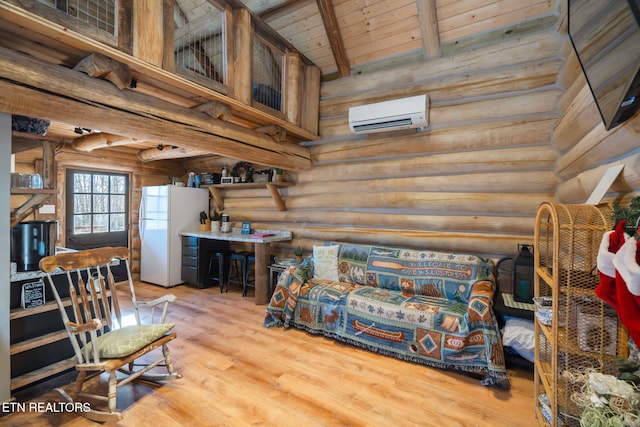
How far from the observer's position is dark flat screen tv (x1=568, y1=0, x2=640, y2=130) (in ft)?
3.26

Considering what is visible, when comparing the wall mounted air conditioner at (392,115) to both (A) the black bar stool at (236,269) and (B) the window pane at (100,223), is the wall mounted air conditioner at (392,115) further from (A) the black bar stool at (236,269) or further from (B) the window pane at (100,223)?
(B) the window pane at (100,223)

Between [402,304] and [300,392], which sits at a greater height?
[402,304]

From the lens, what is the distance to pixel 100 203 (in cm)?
503

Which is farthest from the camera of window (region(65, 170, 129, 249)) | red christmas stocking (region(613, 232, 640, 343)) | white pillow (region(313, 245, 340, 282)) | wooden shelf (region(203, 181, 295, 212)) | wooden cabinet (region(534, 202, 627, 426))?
window (region(65, 170, 129, 249))

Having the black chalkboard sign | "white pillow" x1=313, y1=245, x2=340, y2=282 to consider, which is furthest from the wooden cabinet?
the black chalkboard sign

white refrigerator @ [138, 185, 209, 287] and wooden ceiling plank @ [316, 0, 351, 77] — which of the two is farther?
white refrigerator @ [138, 185, 209, 287]

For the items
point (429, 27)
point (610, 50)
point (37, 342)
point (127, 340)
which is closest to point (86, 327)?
point (127, 340)

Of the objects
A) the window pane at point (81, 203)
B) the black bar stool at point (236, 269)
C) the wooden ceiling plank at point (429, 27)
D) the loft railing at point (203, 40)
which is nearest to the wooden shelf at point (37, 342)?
the loft railing at point (203, 40)

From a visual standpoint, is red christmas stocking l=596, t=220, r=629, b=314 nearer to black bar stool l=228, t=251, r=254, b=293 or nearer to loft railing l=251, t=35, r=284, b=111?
loft railing l=251, t=35, r=284, b=111

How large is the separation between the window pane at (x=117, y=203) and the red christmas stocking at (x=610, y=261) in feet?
20.9

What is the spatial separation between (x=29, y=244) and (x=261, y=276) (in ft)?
8.24

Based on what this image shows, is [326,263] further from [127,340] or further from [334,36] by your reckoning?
[334,36]

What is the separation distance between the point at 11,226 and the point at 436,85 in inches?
168

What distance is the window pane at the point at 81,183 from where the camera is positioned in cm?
469
